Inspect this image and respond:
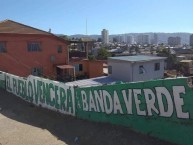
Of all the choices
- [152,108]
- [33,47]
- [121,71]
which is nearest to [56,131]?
[152,108]

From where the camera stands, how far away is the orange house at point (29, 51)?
32.9 meters

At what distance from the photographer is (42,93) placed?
1510 cm

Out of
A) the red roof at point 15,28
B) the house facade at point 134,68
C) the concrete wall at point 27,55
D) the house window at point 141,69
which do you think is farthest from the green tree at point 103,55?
the house window at point 141,69

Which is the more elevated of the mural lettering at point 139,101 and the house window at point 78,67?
the mural lettering at point 139,101

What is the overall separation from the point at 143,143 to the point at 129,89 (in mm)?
1885

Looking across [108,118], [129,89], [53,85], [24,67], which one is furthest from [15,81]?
[24,67]

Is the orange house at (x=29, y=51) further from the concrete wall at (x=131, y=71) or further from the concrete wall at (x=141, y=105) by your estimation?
the concrete wall at (x=141, y=105)

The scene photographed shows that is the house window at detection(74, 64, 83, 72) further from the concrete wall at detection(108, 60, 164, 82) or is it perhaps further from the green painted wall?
the green painted wall

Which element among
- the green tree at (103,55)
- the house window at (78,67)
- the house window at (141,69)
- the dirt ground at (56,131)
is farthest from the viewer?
the green tree at (103,55)

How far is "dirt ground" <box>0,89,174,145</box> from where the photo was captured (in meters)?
9.15

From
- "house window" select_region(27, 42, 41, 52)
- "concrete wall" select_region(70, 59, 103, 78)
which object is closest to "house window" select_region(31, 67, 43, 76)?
"house window" select_region(27, 42, 41, 52)

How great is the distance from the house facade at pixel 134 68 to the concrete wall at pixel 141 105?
66.5 feet

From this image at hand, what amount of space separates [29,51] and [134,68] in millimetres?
13255

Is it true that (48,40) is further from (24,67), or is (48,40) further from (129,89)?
(129,89)
